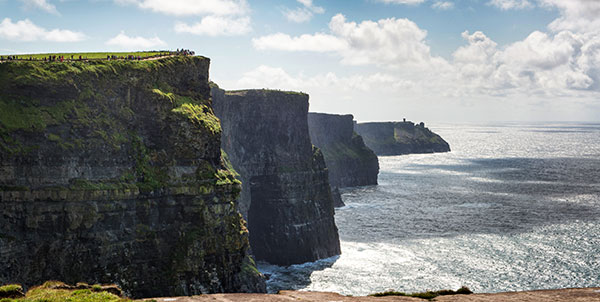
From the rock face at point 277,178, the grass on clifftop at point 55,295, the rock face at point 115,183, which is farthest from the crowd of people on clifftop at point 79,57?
the grass on clifftop at point 55,295

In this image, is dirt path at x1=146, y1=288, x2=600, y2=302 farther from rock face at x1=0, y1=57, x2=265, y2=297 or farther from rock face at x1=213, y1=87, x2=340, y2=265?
rock face at x1=213, y1=87, x2=340, y2=265

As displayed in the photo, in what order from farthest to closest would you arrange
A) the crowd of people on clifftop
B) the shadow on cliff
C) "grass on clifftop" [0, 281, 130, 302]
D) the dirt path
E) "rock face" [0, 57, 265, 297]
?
the shadow on cliff < the crowd of people on clifftop < "rock face" [0, 57, 265, 297] < "grass on clifftop" [0, 281, 130, 302] < the dirt path

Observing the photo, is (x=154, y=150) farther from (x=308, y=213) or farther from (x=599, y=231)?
(x=599, y=231)

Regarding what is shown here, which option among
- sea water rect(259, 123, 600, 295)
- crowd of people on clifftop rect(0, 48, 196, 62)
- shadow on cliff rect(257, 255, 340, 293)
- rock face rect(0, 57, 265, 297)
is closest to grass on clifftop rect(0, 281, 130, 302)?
rock face rect(0, 57, 265, 297)

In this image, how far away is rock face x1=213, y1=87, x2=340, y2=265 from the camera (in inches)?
4355

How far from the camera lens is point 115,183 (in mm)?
59969

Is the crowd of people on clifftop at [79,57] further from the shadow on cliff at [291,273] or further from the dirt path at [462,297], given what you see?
the dirt path at [462,297]

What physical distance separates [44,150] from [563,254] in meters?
101

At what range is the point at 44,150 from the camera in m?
57.3

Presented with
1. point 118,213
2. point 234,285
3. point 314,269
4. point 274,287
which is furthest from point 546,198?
point 118,213

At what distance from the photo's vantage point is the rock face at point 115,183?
55.2 metres

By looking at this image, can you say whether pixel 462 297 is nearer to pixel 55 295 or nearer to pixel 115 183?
pixel 55 295

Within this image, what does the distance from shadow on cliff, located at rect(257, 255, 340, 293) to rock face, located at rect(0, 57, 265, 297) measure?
21995mm

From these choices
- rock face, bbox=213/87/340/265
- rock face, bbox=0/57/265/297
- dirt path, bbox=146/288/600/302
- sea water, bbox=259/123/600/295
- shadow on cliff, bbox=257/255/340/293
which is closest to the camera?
dirt path, bbox=146/288/600/302
